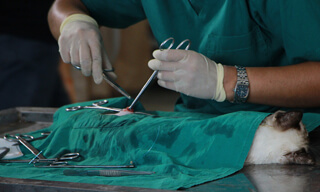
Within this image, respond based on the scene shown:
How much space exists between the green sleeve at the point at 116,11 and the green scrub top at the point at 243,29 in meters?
0.13

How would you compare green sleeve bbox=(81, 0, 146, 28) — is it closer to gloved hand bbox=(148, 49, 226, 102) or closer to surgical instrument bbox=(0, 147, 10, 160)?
gloved hand bbox=(148, 49, 226, 102)

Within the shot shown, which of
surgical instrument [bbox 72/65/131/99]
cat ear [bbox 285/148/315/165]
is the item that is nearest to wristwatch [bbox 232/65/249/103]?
cat ear [bbox 285/148/315/165]

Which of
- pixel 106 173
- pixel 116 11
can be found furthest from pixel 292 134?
pixel 116 11

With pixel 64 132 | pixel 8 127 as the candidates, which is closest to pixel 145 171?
pixel 64 132

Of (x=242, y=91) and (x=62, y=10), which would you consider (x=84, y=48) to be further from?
(x=242, y=91)

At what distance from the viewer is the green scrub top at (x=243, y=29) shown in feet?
3.89

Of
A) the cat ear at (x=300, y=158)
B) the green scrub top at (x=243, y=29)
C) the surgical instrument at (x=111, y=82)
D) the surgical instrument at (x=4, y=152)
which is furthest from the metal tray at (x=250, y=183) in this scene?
the surgical instrument at (x=111, y=82)

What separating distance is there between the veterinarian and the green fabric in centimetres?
13

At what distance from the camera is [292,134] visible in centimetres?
106

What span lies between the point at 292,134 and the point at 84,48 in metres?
0.71

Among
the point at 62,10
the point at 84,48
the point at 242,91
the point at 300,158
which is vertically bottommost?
the point at 300,158

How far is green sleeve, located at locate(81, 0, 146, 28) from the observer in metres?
1.60

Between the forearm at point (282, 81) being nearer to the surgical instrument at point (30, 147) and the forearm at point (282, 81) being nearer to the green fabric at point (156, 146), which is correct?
the green fabric at point (156, 146)

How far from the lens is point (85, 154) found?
1167 mm
